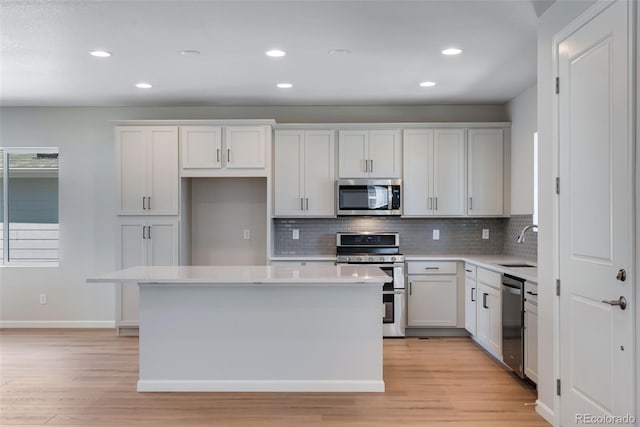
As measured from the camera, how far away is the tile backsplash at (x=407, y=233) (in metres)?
6.00

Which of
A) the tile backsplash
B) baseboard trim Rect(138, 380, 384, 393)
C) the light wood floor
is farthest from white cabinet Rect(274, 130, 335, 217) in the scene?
baseboard trim Rect(138, 380, 384, 393)

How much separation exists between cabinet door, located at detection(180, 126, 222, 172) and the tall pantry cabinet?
101 millimetres

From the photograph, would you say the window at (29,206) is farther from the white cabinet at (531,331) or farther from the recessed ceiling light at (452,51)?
the white cabinet at (531,331)


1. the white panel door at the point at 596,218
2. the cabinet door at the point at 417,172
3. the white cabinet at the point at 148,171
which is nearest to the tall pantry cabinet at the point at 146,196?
the white cabinet at the point at 148,171

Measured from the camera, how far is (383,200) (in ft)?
18.7

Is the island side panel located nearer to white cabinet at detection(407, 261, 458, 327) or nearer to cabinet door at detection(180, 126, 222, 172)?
white cabinet at detection(407, 261, 458, 327)

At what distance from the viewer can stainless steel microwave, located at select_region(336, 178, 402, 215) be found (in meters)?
5.68

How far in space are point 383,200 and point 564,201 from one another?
284 cm

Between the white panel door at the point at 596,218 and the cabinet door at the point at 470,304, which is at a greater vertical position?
the white panel door at the point at 596,218

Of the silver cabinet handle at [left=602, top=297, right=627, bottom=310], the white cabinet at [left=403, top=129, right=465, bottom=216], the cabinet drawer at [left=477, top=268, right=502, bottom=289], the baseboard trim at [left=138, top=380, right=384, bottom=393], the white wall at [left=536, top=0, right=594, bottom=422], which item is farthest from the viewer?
the white cabinet at [left=403, top=129, right=465, bottom=216]

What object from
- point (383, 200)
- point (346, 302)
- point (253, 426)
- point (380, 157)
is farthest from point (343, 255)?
point (253, 426)

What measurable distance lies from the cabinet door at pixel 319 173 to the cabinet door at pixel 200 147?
38.6 inches

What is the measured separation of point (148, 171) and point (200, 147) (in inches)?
25.0

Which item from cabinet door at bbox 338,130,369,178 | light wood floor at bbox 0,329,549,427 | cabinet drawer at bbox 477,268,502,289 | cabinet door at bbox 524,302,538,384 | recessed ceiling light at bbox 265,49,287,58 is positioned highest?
recessed ceiling light at bbox 265,49,287,58
